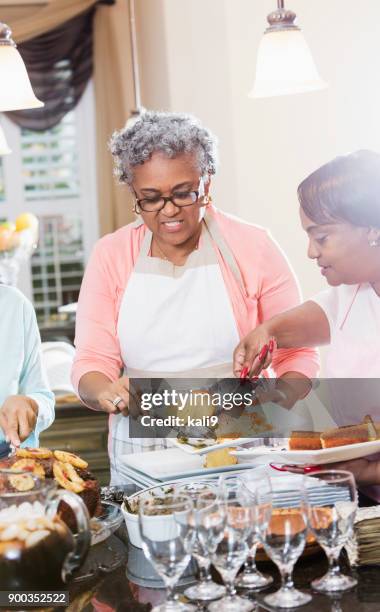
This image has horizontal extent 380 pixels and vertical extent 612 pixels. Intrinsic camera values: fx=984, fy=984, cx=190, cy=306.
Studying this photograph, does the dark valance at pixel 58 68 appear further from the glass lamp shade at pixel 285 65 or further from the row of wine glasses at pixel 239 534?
the row of wine glasses at pixel 239 534

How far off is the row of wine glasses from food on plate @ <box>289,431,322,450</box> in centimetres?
28

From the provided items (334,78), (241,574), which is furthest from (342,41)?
(241,574)

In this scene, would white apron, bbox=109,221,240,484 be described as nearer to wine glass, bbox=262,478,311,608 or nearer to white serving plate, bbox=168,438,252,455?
white serving plate, bbox=168,438,252,455

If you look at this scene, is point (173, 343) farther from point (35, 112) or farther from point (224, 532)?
point (35, 112)

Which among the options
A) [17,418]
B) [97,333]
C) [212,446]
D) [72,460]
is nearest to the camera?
[72,460]

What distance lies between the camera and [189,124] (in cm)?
245

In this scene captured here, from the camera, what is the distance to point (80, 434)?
410 centimetres

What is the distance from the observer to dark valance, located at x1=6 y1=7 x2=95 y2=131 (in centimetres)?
759

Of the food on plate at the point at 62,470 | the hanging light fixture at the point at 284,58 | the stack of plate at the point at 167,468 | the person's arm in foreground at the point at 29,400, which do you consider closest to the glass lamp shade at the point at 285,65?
the hanging light fixture at the point at 284,58

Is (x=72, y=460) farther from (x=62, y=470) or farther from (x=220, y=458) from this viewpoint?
(x=220, y=458)

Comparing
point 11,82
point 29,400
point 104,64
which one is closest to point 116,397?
point 29,400

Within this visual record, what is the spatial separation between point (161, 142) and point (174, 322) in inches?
18.8

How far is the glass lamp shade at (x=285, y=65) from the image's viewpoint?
2.96 meters

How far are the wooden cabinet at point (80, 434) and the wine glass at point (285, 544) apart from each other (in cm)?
266
